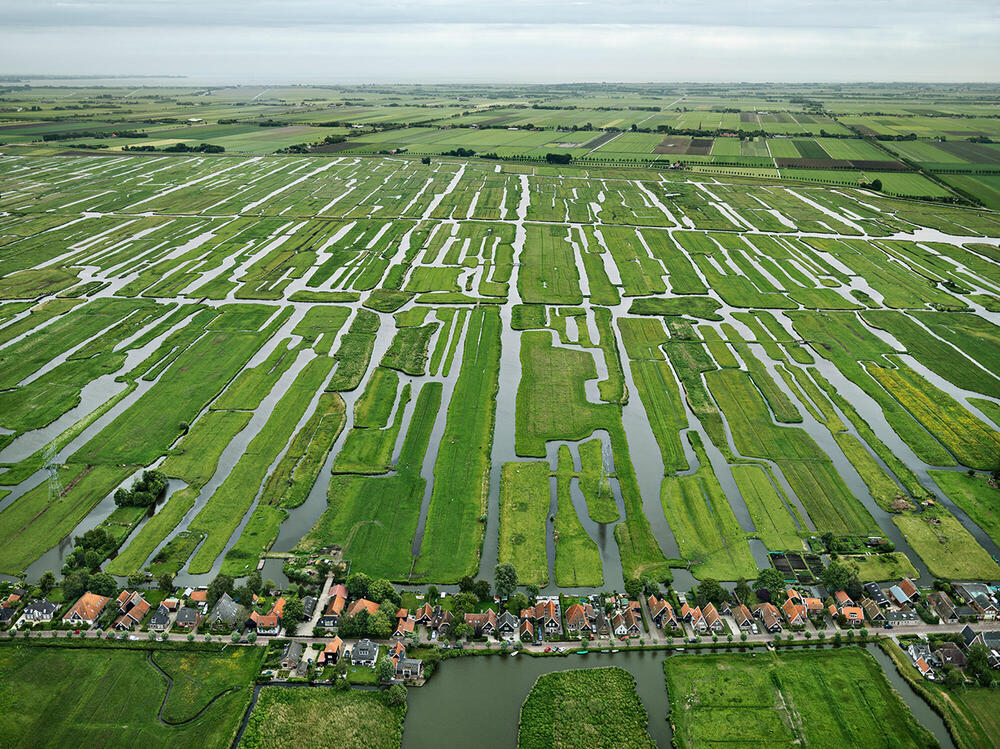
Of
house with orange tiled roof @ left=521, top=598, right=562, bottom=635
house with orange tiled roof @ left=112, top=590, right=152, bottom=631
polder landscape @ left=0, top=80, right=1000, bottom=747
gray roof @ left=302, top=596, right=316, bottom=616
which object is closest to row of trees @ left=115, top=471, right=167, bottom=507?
polder landscape @ left=0, top=80, right=1000, bottom=747

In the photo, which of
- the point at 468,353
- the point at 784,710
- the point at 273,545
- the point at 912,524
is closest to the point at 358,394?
the point at 468,353

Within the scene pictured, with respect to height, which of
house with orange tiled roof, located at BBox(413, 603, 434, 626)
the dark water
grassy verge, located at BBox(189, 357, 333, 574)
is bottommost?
the dark water

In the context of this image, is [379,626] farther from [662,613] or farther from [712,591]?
[712,591]

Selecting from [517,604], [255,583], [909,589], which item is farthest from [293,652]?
[909,589]

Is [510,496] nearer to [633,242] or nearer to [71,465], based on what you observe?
[71,465]

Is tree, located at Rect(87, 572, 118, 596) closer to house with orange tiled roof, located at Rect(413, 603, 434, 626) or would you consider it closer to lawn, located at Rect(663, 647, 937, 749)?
house with orange tiled roof, located at Rect(413, 603, 434, 626)

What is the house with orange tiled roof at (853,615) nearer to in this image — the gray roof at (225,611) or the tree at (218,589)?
the gray roof at (225,611)

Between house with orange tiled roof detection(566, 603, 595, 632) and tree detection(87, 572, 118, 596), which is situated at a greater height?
tree detection(87, 572, 118, 596)
